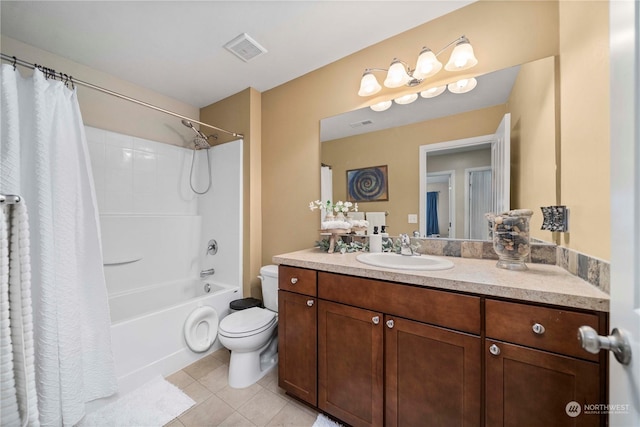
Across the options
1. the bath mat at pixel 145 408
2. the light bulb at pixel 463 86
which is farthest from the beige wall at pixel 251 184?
the light bulb at pixel 463 86

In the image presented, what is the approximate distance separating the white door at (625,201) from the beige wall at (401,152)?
96 centimetres

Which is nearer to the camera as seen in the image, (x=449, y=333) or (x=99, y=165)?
(x=449, y=333)

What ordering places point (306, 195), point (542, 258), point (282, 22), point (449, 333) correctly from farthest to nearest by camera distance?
1. point (306, 195)
2. point (282, 22)
3. point (542, 258)
4. point (449, 333)

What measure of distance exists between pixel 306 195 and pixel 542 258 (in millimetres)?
A: 1587

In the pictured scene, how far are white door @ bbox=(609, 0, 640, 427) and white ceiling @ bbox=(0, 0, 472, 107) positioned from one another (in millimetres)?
1298

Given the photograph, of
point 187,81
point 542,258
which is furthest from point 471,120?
point 187,81

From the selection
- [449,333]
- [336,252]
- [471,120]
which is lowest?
[449,333]

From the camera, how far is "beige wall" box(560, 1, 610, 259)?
81 centimetres

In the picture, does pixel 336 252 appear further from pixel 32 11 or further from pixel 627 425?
pixel 32 11

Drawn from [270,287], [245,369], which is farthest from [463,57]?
[245,369]

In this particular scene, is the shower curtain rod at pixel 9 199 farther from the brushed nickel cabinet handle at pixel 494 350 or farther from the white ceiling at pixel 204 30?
the brushed nickel cabinet handle at pixel 494 350

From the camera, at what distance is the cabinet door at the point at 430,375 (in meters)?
0.92

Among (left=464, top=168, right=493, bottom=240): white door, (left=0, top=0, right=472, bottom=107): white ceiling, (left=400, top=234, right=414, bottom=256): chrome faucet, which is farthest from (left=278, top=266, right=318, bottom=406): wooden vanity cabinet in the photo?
(left=0, top=0, right=472, bottom=107): white ceiling

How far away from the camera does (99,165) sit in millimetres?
2082
